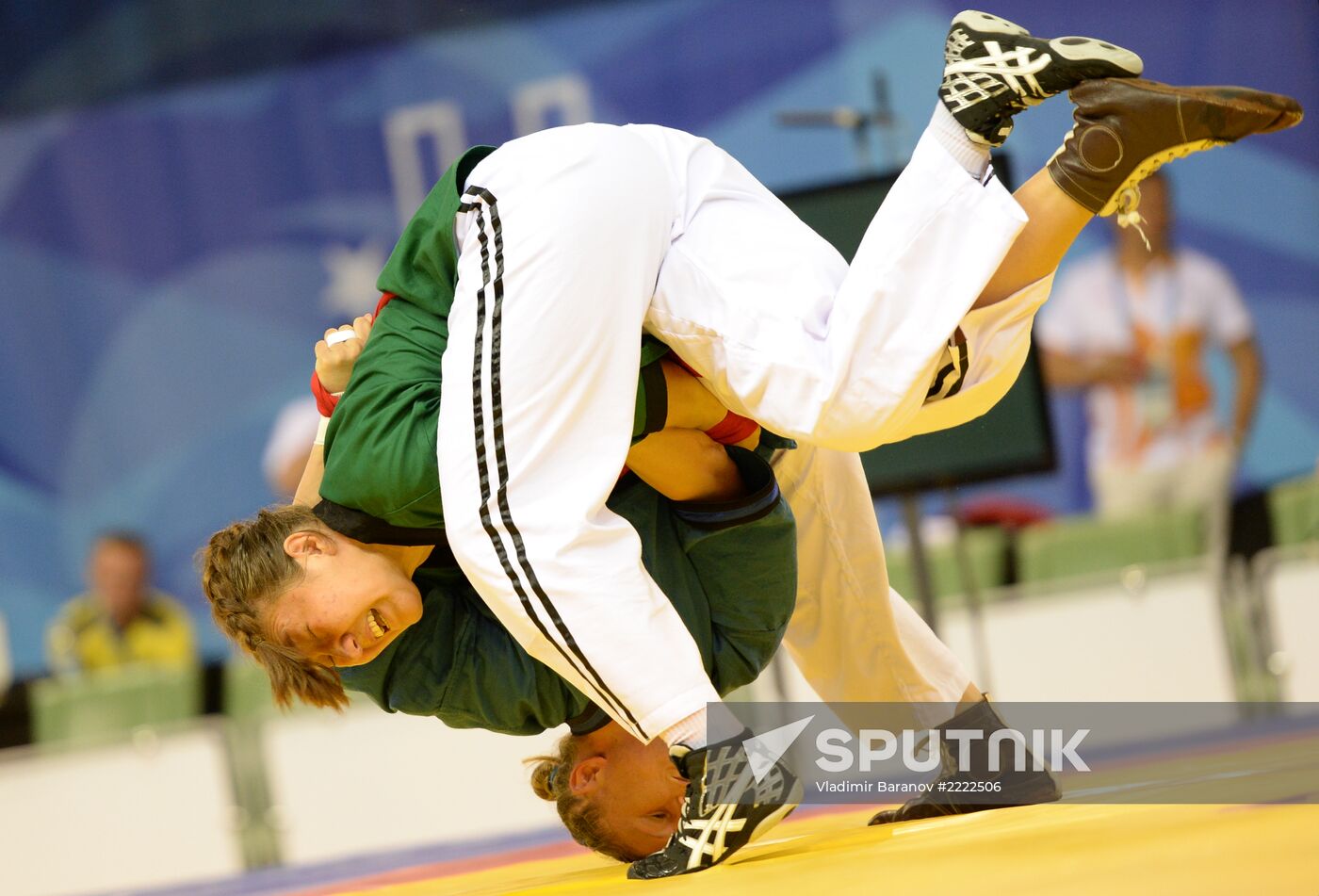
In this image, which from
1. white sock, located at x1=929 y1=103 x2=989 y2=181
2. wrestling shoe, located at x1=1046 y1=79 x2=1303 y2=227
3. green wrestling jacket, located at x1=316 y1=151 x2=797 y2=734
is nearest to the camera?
wrestling shoe, located at x1=1046 y1=79 x2=1303 y2=227

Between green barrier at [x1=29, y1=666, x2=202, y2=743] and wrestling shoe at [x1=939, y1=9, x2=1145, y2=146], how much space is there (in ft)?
12.6

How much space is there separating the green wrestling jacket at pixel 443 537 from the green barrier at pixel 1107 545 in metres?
2.55

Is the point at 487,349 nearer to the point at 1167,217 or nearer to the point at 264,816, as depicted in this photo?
the point at 264,816

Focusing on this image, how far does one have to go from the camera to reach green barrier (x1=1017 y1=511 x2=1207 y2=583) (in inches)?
180

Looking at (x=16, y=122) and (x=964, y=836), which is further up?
(x=16, y=122)

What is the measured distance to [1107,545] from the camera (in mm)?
4629

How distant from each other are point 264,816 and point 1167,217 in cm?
Result: 336

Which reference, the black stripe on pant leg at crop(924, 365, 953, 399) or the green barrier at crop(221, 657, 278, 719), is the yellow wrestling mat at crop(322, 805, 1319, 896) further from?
the green barrier at crop(221, 657, 278, 719)

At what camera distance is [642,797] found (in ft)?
7.22

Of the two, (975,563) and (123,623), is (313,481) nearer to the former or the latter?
(975,563)

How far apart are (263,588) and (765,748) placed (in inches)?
29.5

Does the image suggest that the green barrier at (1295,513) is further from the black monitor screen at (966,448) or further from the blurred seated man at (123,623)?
the blurred seated man at (123,623)

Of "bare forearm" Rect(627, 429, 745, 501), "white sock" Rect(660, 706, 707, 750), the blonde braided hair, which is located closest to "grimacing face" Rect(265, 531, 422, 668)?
the blonde braided hair

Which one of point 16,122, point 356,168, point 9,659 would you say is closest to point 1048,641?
point 356,168
